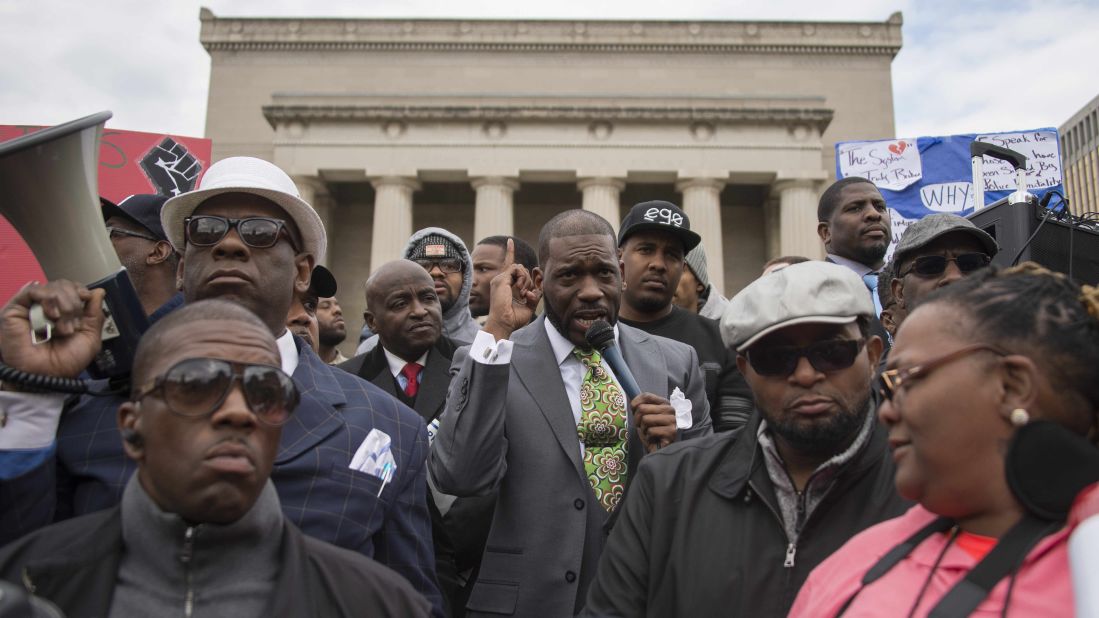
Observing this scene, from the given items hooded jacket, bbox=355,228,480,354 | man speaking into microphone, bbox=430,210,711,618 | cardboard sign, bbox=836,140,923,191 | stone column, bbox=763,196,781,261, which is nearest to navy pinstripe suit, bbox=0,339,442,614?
man speaking into microphone, bbox=430,210,711,618

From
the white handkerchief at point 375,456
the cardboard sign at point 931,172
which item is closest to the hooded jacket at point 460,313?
the white handkerchief at point 375,456

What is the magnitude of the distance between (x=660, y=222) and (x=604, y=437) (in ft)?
5.94

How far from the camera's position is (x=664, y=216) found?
5.72 m

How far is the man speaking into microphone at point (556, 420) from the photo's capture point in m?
3.99

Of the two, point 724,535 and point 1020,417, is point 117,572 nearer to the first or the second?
point 724,535

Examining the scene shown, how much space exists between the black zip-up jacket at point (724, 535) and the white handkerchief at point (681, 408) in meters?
0.83

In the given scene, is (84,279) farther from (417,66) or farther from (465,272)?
(417,66)

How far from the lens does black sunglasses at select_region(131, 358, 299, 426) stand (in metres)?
2.56

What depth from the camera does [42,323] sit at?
9.63ft

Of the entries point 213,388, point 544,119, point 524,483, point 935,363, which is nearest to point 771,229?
point 544,119

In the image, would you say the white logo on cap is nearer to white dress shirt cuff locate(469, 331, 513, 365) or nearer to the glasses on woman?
white dress shirt cuff locate(469, 331, 513, 365)

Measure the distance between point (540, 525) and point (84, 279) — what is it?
6.80 ft

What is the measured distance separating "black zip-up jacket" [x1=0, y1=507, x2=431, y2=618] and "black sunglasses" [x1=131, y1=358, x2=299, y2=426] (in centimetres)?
34

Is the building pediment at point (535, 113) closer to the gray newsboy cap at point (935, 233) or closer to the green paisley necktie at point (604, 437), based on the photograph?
the gray newsboy cap at point (935, 233)
